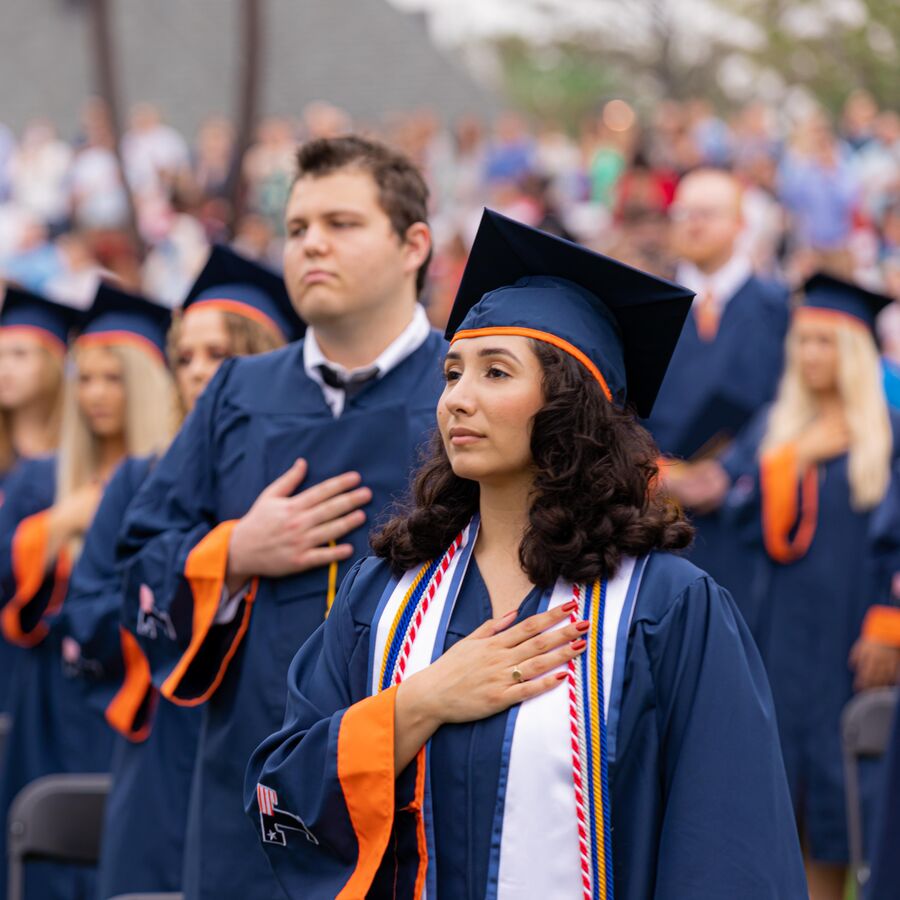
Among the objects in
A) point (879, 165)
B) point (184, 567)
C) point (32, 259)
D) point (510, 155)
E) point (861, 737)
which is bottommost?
point (861, 737)

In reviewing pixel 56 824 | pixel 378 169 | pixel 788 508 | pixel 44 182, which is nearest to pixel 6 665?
pixel 56 824

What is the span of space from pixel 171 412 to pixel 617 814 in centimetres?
→ 325

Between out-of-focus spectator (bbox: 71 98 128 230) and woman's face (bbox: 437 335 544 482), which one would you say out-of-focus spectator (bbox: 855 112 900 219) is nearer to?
out-of-focus spectator (bbox: 71 98 128 230)

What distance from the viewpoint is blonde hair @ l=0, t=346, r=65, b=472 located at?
6.80 m

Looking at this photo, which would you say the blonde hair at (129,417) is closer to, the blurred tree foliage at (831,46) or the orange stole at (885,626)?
the orange stole at (885,626)

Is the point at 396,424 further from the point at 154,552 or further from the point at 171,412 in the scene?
the point at 171,412

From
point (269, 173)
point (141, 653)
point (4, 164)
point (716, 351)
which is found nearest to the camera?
point (141, 653)

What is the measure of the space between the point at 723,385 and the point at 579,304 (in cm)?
466

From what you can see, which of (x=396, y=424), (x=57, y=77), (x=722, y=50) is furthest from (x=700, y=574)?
(x=57, y=77)

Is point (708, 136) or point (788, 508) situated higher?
point (708, 136)

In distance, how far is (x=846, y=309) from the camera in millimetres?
6598

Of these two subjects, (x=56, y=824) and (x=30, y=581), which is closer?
(x=56, y=824)

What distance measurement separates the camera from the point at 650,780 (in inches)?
108

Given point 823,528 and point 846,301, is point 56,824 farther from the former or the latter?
point 846,301
